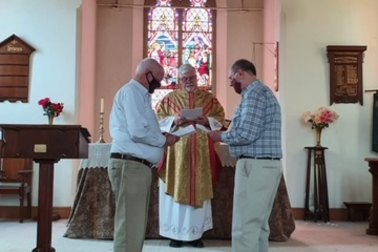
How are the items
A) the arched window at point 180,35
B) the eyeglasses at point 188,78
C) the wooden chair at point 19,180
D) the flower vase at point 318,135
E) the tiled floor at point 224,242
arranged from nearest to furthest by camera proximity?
1. the tiled floor at point 224,242
2. the eyeglasses at point 188,78
3. the wooden chair at point 19,180
4. the flower vase at point 318,135
5. the arched window at point 180,35

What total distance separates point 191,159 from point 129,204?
198cm

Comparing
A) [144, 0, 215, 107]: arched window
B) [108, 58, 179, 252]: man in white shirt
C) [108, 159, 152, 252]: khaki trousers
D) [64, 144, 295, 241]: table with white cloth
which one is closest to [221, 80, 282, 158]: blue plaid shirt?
[108, 58, 179, 252]: man in white shirt

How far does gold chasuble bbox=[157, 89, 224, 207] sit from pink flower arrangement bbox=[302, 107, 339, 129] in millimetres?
2236

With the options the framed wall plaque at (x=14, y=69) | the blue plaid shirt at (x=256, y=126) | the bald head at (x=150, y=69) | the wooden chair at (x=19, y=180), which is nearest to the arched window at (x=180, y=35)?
the framed wall plaque at (x=14, y=69)

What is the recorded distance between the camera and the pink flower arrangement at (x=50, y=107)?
22.2ft

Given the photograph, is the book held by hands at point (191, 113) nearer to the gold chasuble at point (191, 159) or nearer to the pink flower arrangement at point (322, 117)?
the gold chasuble at point (191, 159)

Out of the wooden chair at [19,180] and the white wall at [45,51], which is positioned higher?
the white wall at [45,51]

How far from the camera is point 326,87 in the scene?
7.25 m

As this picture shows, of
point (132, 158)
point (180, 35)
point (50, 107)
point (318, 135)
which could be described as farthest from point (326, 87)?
point (132, 158)

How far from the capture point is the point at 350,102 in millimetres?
7215

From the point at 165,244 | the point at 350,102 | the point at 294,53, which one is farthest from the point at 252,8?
the point at 165,244

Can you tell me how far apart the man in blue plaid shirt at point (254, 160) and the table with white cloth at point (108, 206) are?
208cm

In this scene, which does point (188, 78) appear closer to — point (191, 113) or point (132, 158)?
point (191, 113)

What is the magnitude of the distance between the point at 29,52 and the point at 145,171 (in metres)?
4.77
